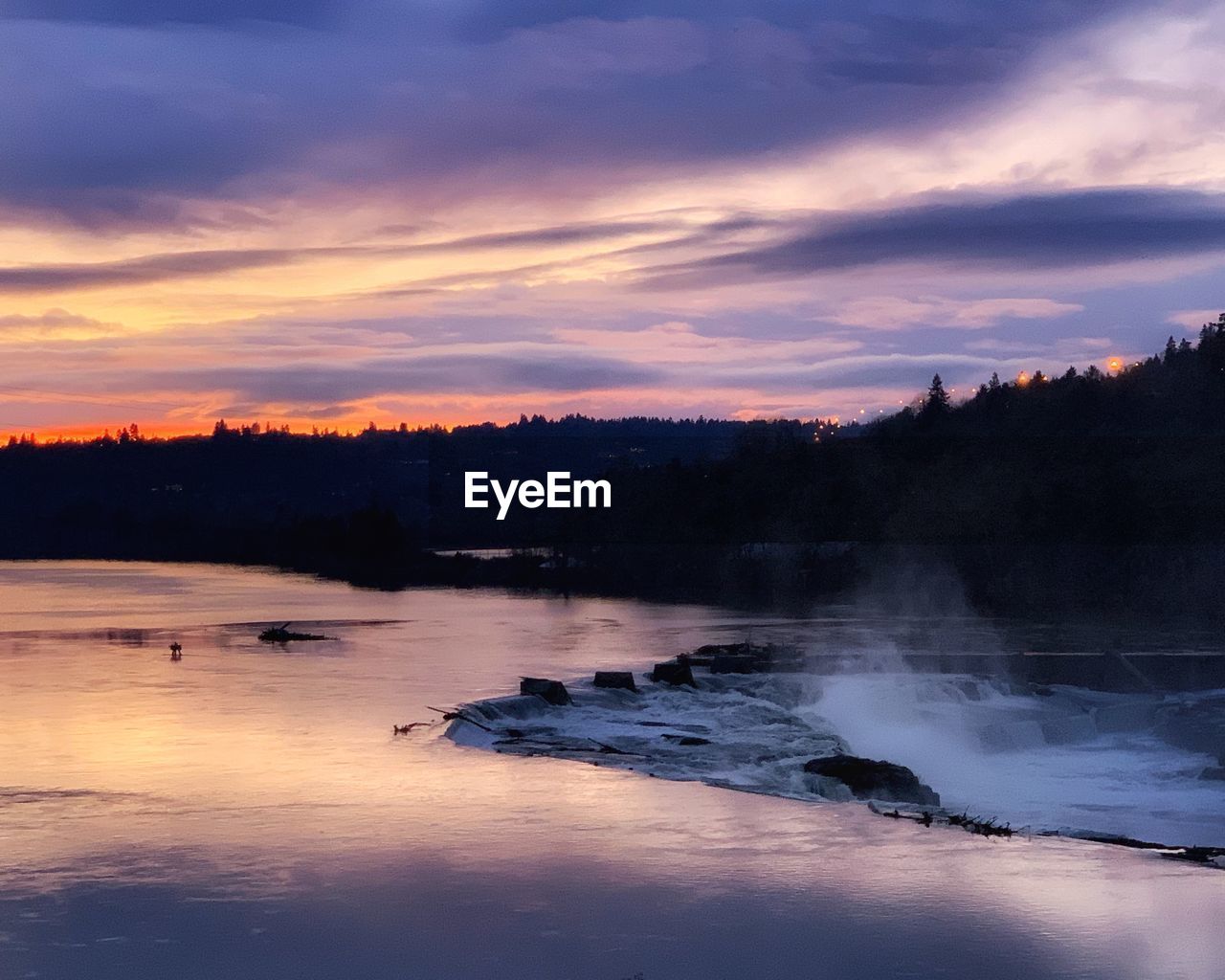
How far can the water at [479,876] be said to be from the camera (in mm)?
11984

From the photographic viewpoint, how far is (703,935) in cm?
1255

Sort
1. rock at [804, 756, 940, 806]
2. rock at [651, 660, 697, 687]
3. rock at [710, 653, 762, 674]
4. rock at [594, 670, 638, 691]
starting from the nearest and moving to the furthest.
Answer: rock at [804, 756, 940, 806] → rock at [594, 670, 638, 691] → rock at [651, 660, 697, 687] → rock at [710, 653, 762, 674]

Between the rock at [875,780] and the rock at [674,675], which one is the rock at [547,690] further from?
the rock at [875,780]

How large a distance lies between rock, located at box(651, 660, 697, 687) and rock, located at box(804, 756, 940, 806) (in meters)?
10.5

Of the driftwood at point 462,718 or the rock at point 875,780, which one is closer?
the rock at point 875,780

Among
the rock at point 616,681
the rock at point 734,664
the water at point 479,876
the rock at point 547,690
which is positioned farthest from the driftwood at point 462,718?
the rock at point 734,664

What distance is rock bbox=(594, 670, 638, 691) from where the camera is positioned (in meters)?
29.4

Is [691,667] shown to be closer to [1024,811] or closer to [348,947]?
[1024,811]

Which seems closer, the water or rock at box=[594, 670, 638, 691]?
the water

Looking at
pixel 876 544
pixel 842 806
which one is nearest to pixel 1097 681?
pixel 842 806

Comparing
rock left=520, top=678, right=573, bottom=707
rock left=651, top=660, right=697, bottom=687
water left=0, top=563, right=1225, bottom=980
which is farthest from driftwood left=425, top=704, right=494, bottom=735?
rock left=651, top=660, right=697, bottom=687

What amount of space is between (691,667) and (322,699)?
9.13m

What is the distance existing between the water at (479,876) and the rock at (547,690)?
122 inches

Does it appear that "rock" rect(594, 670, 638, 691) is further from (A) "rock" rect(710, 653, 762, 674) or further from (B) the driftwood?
(B) the driftwood
